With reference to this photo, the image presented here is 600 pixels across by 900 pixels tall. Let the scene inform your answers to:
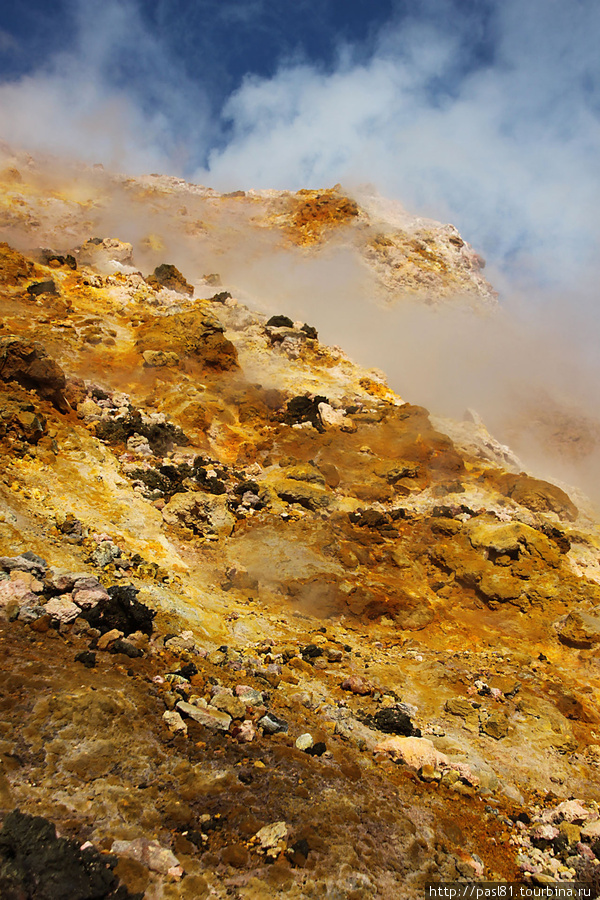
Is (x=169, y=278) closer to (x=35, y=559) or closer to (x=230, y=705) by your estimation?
(x=35, y=559)

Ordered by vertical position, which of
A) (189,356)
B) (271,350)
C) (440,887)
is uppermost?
(271,350)

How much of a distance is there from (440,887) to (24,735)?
12.6 feet

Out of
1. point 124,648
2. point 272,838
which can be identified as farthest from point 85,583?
point 272,838

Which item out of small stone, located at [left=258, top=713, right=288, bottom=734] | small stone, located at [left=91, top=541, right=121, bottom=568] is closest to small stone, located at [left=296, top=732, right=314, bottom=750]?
small stone, located at [left=258, top=713, right=288, bottom=734]

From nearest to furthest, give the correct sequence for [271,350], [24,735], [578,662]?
[24,735]
[578,662]
[271,350]

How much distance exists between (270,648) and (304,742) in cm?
223

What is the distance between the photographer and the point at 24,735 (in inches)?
154

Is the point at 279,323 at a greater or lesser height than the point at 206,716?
greater

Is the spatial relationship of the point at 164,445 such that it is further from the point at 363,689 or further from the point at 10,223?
the point at 10,223

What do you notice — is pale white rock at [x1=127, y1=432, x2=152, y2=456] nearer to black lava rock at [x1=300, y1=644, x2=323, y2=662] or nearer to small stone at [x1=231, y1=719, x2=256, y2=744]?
black lava rock at [x1=300, y1=644, x2=323, y2=662]

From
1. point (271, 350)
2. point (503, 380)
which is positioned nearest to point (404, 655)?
point (271, 350)

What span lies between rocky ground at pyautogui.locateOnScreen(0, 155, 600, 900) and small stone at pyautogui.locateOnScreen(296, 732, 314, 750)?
2 centimetres

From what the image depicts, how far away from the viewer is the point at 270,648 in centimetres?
752

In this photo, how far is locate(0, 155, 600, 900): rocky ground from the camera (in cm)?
382
